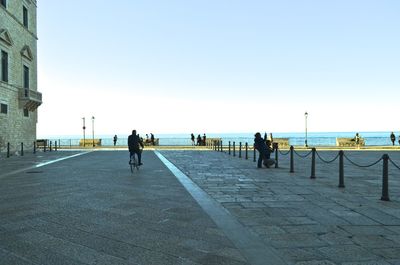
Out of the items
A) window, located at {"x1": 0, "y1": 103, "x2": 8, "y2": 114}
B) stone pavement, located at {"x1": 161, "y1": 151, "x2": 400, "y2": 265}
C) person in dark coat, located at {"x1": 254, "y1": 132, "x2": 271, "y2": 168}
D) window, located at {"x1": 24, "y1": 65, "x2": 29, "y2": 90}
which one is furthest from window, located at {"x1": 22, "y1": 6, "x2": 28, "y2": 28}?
stone pavement, located at {"x1": 161, "y1": 151, "x2": 400, "y2": 265}

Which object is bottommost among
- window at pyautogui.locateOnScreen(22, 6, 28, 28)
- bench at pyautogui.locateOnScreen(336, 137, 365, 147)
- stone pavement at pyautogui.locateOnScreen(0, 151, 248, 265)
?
stone pavement at pyautogui.locateOnScreen(0, 151, 248, 265)

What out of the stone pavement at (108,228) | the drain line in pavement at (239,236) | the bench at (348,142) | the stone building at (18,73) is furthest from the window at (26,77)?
the bench at (348,142)

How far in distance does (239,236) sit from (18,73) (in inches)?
1197

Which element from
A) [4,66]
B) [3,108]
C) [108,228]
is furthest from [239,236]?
[4,66]

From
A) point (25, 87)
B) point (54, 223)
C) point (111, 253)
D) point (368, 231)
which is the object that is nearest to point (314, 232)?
point (368, 231)

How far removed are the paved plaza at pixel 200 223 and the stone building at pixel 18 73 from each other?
65.5 ft

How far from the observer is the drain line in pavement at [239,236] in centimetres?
436

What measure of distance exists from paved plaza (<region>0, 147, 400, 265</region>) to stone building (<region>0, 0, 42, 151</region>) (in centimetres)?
1997

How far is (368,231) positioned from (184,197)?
4.07 m

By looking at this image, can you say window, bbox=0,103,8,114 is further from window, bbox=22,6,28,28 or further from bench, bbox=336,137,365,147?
bench, bbox=336,137,365,147

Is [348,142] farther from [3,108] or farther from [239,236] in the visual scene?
[239,236]

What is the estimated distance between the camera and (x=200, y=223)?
6.03 m

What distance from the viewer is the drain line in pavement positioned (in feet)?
14.3

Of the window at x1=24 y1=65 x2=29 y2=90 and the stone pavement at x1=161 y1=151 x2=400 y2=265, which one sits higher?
the window at x1=24 y1=65 x2=29 y2=90
